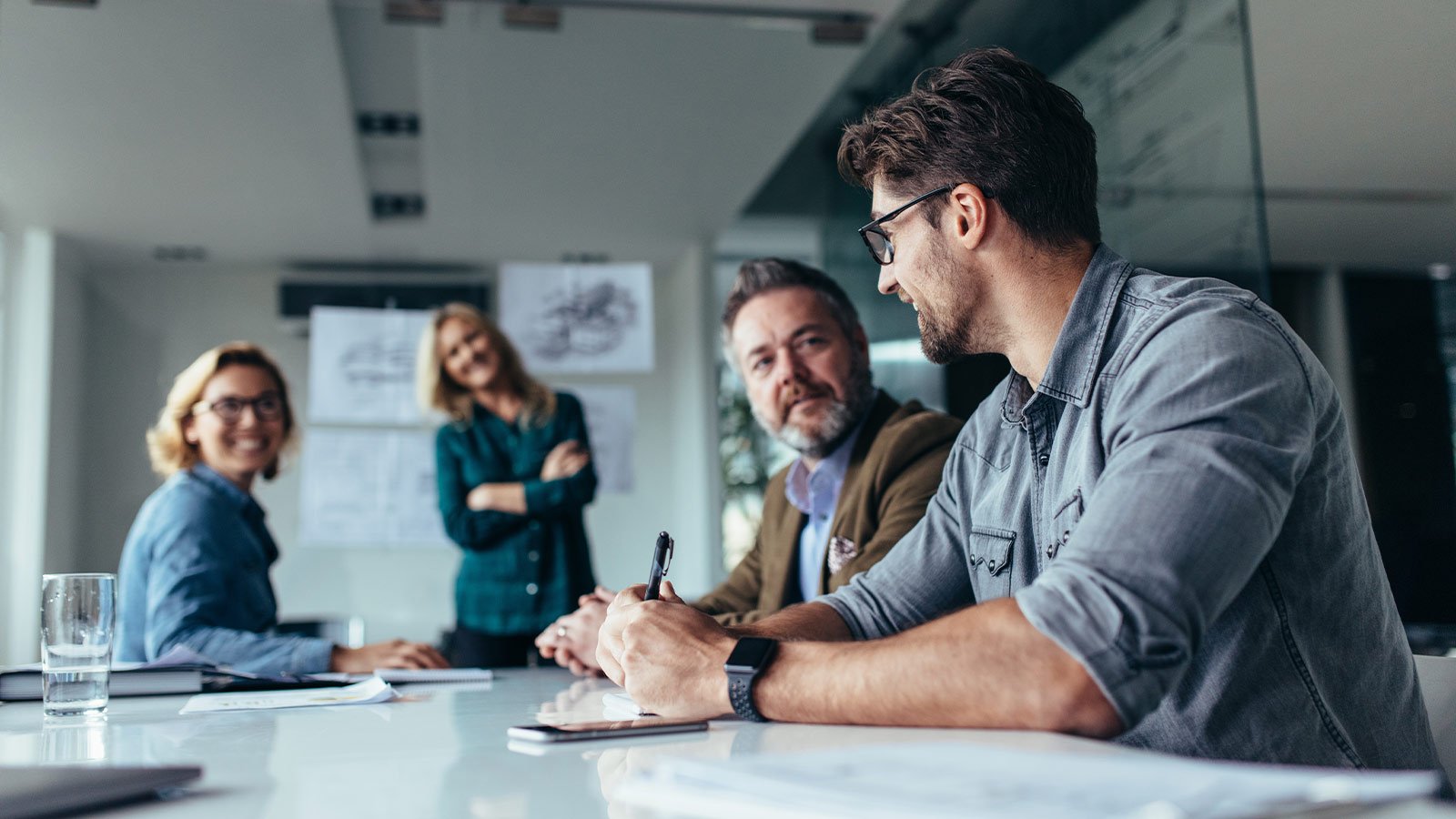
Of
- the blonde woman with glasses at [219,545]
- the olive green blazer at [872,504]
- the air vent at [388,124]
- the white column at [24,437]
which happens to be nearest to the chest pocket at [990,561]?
the olive green blazer at [872,504]

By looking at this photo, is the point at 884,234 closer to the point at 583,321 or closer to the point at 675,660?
the point at 675,660

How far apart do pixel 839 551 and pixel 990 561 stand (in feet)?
1.82

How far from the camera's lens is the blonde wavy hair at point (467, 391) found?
137 inches

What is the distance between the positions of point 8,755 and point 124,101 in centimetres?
325

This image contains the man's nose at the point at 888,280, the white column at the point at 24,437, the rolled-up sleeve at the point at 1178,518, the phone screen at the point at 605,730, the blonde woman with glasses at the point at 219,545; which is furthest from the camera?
the white column at the point at 24,437

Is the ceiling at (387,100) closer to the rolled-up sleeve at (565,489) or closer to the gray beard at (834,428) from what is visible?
the rolled-up sleeve at (565,489)

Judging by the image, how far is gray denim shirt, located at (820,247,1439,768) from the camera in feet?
Answer: 2.87

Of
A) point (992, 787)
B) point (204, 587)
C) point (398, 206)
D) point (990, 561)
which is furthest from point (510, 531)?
point (992, 787)

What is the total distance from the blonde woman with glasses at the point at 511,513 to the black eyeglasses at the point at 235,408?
705mm

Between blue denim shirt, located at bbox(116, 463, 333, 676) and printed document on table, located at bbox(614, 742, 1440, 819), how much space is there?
1.61 meters

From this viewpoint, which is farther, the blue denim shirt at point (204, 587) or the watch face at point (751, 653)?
the blue denim shirt at point (204, 587)

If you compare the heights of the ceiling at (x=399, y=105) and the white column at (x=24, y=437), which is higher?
the ceiling at (x=399, y=105)

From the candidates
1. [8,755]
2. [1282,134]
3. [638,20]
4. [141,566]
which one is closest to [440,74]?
[638,20]

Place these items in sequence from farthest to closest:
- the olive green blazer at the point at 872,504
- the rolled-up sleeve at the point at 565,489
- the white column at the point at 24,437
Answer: the white column at the point at 24,437 < the rolled-up sleeve at the point at 565,489 < the olive green blazer at the point at 872,504
